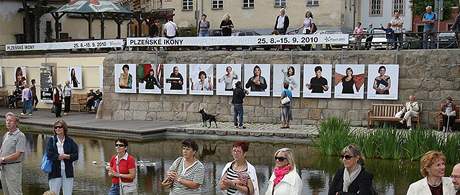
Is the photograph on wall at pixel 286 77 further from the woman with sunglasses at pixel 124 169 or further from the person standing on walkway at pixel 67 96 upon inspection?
the woman with sunglasses at pixel 124 169

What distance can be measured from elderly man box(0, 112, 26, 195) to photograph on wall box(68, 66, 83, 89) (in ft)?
66.9

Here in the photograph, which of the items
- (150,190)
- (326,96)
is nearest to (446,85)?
(326,96)

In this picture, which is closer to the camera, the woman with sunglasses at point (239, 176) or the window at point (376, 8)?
the woman with sunglasses at point (239, 176)

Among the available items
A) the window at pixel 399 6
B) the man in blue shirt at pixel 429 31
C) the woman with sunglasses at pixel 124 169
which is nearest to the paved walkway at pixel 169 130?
the man in blue shirt at pixel 429 31

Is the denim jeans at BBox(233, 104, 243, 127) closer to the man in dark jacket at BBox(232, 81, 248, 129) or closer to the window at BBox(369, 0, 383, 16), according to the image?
the man in dark jacket at BBox(232, 81, 248, 129)

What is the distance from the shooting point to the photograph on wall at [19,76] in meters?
→ 31.7

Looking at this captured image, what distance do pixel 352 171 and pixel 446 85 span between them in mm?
15399

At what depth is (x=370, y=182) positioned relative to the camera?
634cm

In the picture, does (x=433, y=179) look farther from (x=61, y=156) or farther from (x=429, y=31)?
(x=429, y=31)

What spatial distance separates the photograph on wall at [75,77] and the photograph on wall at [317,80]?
1158cm

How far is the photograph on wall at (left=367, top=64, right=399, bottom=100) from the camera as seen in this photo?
21.2 m

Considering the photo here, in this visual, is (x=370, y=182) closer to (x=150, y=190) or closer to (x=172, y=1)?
(x=150, y=190)

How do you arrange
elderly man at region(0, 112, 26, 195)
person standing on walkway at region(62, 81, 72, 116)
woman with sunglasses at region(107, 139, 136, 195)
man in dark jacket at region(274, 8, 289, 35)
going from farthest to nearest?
1. person standing on walkway at region(62, 81, 72, 116)
2. man in dark jacket at region(274, 8, 289, 35)
3. elderly man at region(0, 112, 26, 195)
4. woman with sunglasses at region(107, 139, 136, 195)

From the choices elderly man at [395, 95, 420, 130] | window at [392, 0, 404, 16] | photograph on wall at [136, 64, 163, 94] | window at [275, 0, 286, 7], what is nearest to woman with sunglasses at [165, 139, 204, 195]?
elderly man at [395, 95, 420, 130]
